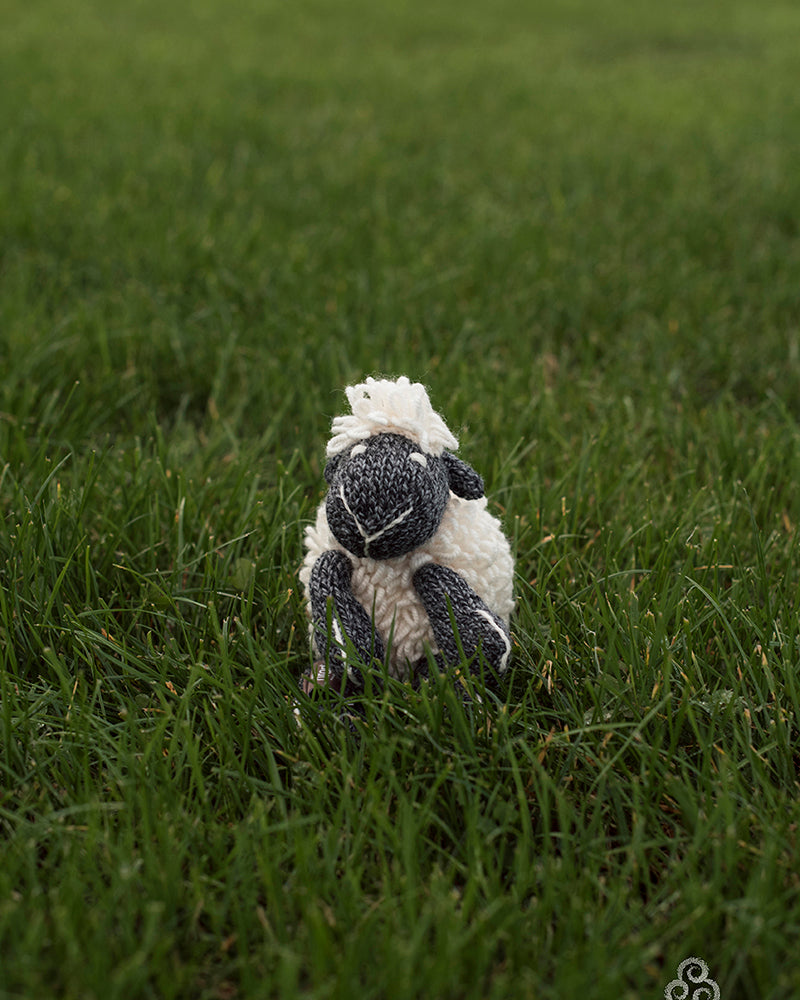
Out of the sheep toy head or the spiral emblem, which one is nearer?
the spiral emblem

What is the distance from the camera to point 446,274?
414 centimetres

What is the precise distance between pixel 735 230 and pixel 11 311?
145 inches

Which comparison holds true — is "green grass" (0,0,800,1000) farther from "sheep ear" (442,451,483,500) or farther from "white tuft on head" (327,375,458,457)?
"white tuft on head" (327,375,458,457)

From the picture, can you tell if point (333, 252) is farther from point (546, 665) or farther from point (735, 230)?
point (546, 665)

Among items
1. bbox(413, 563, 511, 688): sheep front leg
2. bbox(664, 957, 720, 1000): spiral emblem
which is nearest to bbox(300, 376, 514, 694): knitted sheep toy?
bbox(413, 563, 511, 688): sheep front leg

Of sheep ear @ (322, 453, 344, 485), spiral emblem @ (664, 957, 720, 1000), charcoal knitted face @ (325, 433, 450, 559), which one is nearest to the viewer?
spiral emblem @ (664, 957, 720, 1000)

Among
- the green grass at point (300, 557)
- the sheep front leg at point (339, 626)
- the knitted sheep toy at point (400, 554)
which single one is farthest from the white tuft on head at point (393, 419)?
the green grass at point (300, 557)

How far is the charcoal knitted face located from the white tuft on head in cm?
2

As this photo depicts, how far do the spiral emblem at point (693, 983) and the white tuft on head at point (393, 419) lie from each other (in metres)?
0.98

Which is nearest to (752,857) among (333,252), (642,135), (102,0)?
(333,252)

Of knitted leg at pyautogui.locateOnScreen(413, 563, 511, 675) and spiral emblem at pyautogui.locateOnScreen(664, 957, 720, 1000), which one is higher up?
knitted leg at pyautogui.locateOnScreen(413, 563, 511, 675)

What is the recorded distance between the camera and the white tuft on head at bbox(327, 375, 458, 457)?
171 centimetres

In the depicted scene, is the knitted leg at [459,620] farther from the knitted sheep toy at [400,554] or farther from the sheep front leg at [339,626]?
the sheep front leg at [339,626]

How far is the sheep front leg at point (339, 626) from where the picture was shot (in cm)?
170
